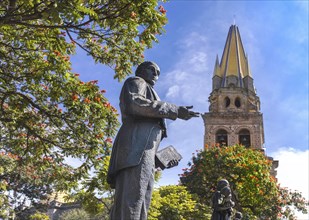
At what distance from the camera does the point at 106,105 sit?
8633 mm

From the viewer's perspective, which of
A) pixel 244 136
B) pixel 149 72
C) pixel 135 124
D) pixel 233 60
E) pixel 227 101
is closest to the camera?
pixel 135 124

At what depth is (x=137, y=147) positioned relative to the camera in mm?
3234

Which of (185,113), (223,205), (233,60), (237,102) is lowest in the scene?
(223,205)

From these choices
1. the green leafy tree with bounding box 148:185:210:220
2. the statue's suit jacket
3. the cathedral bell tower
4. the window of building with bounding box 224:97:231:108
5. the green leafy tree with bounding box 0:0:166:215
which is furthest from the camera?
the window of building with bounding box 224:97:231:108

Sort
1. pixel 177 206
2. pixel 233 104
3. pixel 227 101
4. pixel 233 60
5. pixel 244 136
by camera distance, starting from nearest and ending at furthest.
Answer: pixel 177 206
pixel 244 136
pixel 233 104
pixel 227 101
pixel 233 60

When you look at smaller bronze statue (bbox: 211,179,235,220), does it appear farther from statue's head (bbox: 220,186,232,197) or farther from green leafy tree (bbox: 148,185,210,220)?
green leafy tree (bbox: 148,185,210,220)

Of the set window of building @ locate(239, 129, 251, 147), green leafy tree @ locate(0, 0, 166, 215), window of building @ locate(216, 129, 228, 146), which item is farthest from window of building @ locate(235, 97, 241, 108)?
green leafy tree @ locate(0, 0, 166, 215)

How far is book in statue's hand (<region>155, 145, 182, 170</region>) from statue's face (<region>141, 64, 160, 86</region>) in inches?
26.7

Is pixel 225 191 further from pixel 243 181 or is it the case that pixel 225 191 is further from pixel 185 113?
pixel 243 181

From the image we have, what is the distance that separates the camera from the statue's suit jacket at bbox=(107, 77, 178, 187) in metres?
3.22

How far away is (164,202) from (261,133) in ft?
69.3

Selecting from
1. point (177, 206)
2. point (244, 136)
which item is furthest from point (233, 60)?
point (177, 206)

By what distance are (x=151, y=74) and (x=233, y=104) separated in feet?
121

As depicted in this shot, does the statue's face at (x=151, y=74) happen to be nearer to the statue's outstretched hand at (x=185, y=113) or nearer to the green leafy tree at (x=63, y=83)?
the statue's outstretched hand at (x=185, y=113)
